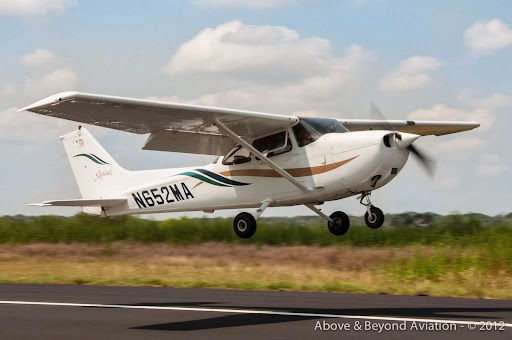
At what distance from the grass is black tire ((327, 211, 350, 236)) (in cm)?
134

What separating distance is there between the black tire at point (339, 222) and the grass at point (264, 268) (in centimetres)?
134

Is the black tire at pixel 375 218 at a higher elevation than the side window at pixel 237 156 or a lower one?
lower

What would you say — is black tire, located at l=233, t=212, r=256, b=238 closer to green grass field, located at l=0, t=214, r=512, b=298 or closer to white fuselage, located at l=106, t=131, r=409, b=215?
white fuselage, located at l=106, t=131, r=409, b=215

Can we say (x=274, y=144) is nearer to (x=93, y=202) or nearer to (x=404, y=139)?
(x=404, y=139)

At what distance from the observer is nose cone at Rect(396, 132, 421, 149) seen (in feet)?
49.5

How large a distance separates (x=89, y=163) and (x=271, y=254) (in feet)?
21.2

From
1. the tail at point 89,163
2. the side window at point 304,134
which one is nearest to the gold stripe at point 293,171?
the side window at point 304,134

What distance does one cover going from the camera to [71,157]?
80.7ft

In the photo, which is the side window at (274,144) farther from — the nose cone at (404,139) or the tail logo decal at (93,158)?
the tail logo decal at (93,158)

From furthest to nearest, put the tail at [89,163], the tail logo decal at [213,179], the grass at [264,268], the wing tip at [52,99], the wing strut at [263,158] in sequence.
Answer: the tail at [89,163] → the grass at [264,268] → the tail logo decal at [213,179] → the wing strut at [263,158] → the wing tip at [52,99]

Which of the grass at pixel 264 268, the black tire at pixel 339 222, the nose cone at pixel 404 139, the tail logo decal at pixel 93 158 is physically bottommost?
the grass at pixel 264 268

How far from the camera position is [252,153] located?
56.0ft

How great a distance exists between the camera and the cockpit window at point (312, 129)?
645 inches

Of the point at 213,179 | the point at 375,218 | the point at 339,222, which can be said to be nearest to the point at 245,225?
the point at 213,179
